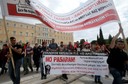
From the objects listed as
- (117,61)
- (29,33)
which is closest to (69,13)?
(117,61)

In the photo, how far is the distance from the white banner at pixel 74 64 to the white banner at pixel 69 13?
6.44ft

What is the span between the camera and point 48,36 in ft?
393

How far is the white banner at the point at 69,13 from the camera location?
6465mm

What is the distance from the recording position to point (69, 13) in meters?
6.98

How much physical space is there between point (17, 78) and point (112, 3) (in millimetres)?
3700

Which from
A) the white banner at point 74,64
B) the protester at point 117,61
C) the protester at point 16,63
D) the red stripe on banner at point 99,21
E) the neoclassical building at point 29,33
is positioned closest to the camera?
the protester at point 117,61

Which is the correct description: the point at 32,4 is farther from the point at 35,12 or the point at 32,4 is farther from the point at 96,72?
the point at 96,72

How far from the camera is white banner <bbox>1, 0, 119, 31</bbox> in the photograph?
6.46 meters

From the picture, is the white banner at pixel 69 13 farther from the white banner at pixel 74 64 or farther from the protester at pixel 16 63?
the white banner at pixel 74 64

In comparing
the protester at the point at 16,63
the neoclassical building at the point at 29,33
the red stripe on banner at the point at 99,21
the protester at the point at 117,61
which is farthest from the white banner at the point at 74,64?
the neoclassical building at the point at 29,33

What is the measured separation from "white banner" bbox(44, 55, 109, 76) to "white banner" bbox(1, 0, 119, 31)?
6.44ft

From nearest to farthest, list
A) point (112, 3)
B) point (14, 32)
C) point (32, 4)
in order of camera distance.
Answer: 1. point (32, 4)
2. point (112, 3)
3. point (14, 32)

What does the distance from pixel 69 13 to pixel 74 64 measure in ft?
7.46

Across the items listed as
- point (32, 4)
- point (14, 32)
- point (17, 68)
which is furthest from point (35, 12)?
point (14, 32)
